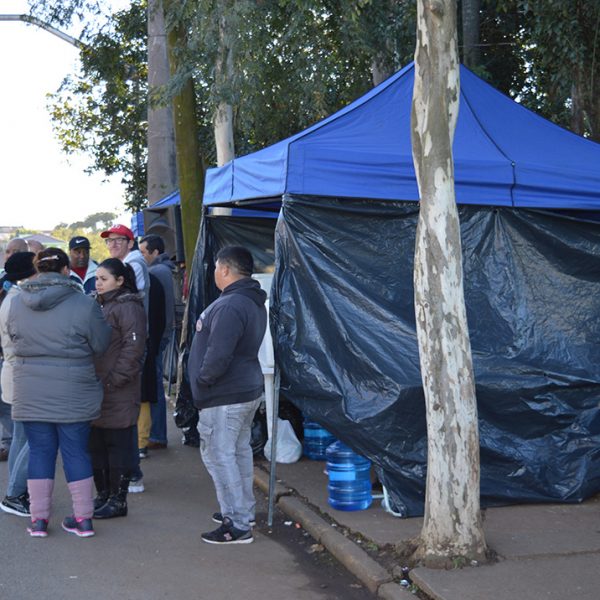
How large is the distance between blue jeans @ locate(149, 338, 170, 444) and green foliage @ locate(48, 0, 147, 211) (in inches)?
401

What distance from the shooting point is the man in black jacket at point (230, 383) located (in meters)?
5.95

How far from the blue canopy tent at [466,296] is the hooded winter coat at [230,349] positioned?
0.67 m

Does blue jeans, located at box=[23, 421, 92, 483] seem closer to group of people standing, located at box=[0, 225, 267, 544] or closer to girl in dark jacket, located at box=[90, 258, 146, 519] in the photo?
group of people standing, located at box=[0, 225, 267, 544]

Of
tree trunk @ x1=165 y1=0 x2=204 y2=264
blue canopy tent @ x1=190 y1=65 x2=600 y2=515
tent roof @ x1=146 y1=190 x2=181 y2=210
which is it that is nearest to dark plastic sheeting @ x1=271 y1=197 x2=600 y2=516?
blue canopy tent @ x1=190 y1=65 x2=600 y2=515

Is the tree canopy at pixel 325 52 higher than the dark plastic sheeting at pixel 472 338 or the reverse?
higher

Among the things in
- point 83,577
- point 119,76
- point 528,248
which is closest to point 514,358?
point 528,248

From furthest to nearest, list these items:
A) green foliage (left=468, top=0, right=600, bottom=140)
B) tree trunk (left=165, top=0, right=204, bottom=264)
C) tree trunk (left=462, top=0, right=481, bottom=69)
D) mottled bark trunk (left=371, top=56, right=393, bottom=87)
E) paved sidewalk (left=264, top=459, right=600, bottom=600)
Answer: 1. mottled bark trunk (left=371, top=56, right=393, bottom=87)
2. tree trunk (left=462, top=0, right=481, bottom=69)
3. tree trunk (left=165, top=0, right=204, bottom=264)
4. green foliage (left=468, top=0, right=600, bottom=140)
5. paved sidewalk (left=264, top=459, right=600, bottom=600)

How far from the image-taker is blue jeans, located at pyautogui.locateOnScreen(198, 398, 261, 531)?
6.06m

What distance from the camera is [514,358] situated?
6887mm

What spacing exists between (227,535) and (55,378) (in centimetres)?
153

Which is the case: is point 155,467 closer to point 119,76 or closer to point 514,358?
point 514,358

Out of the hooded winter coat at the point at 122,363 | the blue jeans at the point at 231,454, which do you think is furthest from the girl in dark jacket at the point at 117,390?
the blue jeans at the point at 231,454

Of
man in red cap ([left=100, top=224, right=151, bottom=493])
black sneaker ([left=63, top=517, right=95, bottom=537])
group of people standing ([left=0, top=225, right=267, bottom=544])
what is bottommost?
black sneaker ([left=63, top=517, right=95, bottom=537])

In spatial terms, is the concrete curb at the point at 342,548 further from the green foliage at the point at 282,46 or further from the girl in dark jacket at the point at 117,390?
the green foliage at the point at 282,46
